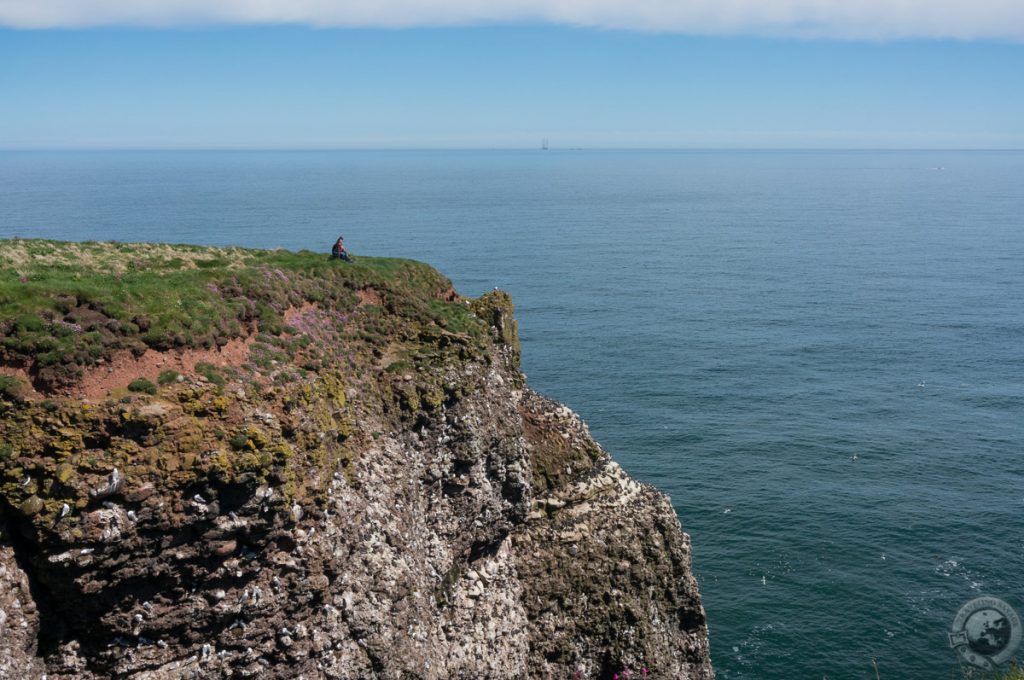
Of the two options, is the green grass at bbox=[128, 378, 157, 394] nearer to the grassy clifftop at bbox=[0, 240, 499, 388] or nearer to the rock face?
the rock face

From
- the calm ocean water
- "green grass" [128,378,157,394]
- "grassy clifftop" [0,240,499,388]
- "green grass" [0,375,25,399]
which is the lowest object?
the calm ocean water

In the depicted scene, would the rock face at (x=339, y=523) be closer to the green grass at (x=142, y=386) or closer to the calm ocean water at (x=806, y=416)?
the green grass at (x=142, y=386)

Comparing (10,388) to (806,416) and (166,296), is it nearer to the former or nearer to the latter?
(166,296)

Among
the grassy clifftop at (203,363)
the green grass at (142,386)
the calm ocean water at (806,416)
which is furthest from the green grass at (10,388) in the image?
the calm ocean water at (806,416)

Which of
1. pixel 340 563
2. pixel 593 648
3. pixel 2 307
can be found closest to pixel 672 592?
pixel 593 648

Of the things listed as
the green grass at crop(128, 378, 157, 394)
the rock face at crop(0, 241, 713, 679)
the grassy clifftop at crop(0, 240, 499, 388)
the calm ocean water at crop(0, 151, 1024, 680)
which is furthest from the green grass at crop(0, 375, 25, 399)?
the calm ocean water at crop(0, 151, 1024, 680)

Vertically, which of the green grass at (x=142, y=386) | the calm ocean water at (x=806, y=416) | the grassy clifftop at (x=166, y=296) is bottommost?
the calm ocean water at (x=806, y=416)
